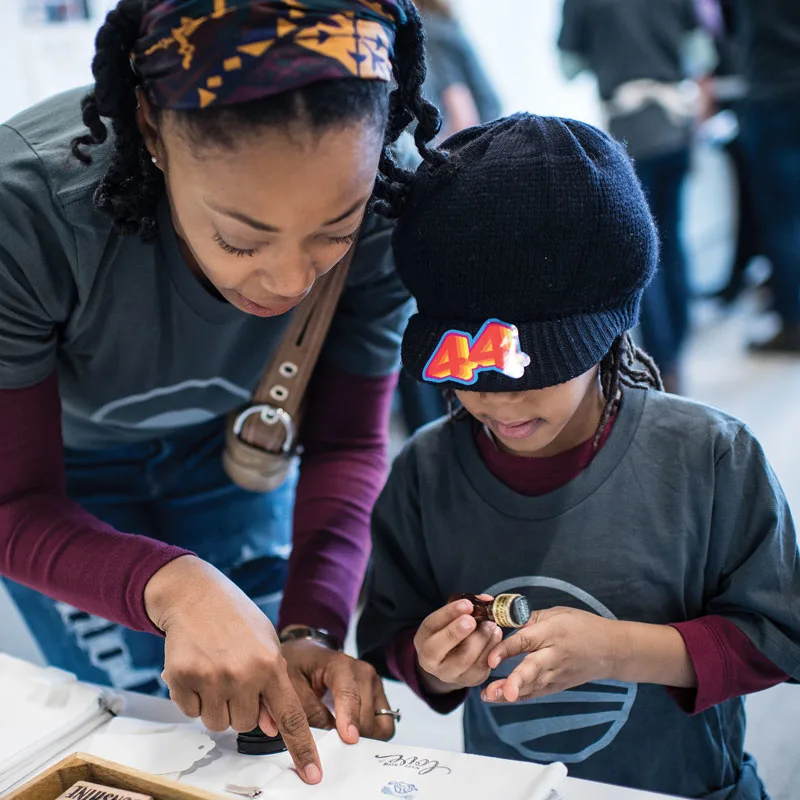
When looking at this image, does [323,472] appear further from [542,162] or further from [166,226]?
[542,162]

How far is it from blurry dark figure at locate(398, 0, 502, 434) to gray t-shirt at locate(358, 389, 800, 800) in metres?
1.68

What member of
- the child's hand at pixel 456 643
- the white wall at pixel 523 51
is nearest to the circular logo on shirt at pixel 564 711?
the child's hand at pixel 456 643

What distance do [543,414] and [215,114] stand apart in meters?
0.40

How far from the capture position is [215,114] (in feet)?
2.54

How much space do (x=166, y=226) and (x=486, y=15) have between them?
337 centimetres

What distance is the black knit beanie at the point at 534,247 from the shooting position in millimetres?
871

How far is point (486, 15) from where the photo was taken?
13.2 feet

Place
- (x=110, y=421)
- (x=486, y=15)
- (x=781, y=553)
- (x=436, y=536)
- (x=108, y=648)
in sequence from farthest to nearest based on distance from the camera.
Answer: (x=486, y=15) < (x=108, y=648) < (x=110, y=421) < (x=436, y=536) < (x=781, y=553)

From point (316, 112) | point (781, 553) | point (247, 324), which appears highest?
point (316, 112)

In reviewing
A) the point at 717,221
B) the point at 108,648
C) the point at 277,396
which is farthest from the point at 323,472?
the point at 717,221

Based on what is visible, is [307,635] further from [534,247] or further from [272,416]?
[534,247]

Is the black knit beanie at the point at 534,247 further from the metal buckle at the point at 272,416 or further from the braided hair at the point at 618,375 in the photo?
the metal buckle at the point at 272,416

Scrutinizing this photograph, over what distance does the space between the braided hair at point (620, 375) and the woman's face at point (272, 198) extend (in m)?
0.29

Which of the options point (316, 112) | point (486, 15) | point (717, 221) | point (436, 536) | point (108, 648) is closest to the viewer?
point (316, 112)
